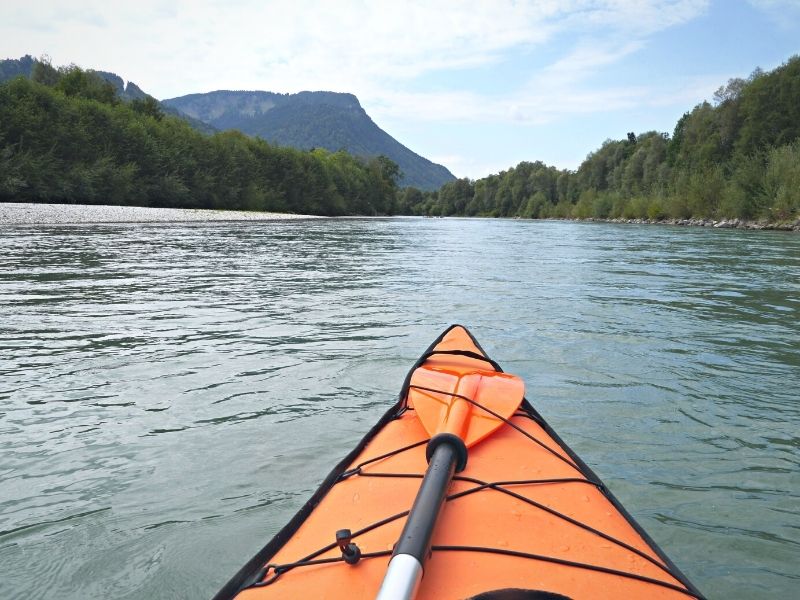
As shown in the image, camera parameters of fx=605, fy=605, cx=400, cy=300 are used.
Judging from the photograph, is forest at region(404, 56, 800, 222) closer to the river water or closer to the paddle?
the river water

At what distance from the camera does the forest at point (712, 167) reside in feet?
144

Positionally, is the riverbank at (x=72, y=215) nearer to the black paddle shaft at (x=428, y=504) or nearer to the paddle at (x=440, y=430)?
the paddle at (x=440, y=430)

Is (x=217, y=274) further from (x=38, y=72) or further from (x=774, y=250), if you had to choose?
(x=38, y=72)

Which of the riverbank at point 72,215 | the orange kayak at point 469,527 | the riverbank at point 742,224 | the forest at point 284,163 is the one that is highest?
the forest at point 284,163

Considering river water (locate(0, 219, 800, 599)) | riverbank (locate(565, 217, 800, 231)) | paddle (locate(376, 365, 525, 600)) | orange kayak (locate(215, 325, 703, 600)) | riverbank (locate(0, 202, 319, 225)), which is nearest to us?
paddle (locate(376, 365, 525, 600))

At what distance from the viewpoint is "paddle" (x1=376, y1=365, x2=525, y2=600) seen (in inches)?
61.5

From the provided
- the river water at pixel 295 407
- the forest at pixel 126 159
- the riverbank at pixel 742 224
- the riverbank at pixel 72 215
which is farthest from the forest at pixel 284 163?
the river water at pixel 295 407

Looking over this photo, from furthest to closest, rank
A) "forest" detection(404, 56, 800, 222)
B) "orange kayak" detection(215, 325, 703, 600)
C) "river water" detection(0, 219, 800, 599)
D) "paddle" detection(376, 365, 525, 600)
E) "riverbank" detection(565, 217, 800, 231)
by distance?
"forest" detection(404, 56, 800, 222)
"riverbank" detection(565, 217, 800, 231)
"river water" detection(0, 219, 800, 599)
"orange kayak" detection(215, 325, 703, 600)
"paddle" detection(376, 365, 525, 600)

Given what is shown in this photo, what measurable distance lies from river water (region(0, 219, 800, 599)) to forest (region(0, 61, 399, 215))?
35495 mm

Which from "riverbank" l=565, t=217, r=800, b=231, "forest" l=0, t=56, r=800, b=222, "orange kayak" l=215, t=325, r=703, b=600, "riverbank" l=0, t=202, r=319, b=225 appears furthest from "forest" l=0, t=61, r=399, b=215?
"riverbank" l=565, t=217, r=800, b=231

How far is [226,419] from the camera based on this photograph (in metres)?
4.32

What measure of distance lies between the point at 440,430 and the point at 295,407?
2113 millimetres

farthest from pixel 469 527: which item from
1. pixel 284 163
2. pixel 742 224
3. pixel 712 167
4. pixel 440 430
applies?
pixel 284 163

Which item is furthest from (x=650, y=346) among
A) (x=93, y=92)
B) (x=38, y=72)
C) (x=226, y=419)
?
(x=38, y=72)
